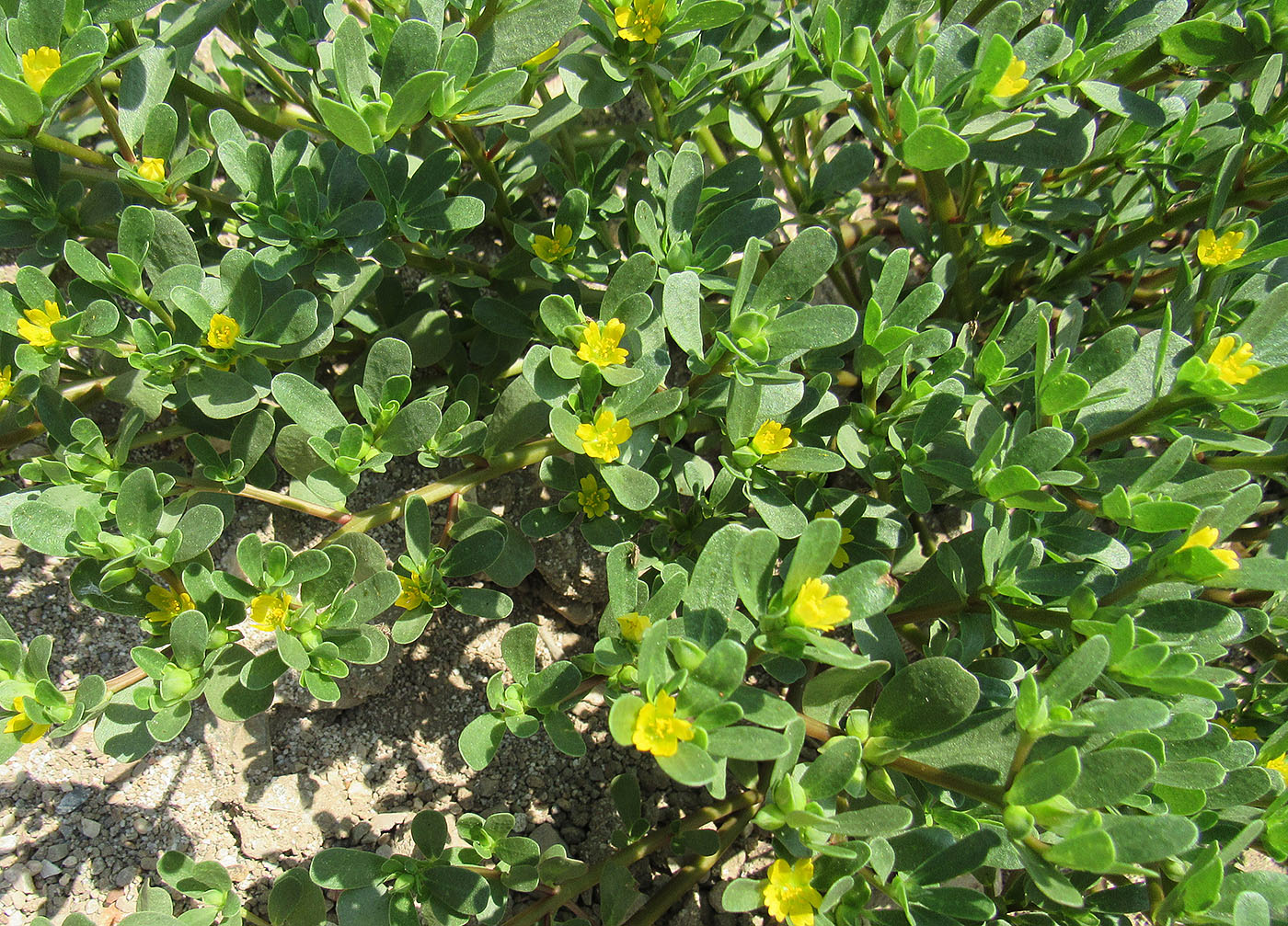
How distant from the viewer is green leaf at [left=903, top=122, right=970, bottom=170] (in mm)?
1698

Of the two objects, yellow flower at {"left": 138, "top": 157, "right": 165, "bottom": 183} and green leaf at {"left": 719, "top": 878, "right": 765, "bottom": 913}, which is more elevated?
yellow flower at {"left": 138, "top": 157, "right": 165, "bottom": 183}

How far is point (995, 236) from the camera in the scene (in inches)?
96.3

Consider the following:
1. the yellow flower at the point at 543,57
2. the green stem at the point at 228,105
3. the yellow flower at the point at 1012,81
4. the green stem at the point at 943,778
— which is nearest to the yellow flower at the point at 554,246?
the yellow flower at the point at 543,57

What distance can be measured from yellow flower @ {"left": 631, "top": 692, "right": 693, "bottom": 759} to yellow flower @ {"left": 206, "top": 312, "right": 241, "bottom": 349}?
1145 millimetres

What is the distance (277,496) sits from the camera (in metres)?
2.16

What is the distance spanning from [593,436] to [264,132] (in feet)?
4.53

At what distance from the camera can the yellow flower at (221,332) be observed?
186 cm

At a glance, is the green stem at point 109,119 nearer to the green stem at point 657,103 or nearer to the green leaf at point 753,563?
the green stem at point 657,103

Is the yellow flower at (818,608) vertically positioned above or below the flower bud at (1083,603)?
above

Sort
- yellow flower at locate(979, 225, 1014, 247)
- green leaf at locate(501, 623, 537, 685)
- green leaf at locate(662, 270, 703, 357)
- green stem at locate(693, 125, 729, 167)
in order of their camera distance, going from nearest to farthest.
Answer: green leaf at locate(662, 270, 703, 357) → green leaf at locate(501, 623, 537, 685) → yellow flower at locate(979, 225, 1014, 247) → green stem at locate(693, 125, 729, 167)

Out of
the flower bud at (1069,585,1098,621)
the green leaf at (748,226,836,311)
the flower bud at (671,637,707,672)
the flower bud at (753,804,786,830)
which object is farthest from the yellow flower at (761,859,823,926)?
the green leaf at (748,226,836,311)

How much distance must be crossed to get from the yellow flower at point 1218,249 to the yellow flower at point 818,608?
135 centimetres

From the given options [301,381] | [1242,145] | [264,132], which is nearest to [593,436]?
[301,381]

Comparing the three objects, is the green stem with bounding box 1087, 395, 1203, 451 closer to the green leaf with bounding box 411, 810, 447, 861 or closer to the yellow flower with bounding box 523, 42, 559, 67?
the yellow flower with bounding box 523, 42, 559, 67
